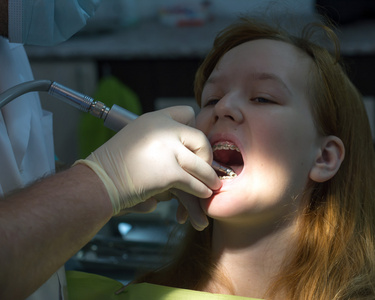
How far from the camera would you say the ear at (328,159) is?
51.3 inches

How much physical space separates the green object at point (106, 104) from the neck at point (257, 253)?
62.3 inches

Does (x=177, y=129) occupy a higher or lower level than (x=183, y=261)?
higher

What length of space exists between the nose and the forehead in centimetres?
8

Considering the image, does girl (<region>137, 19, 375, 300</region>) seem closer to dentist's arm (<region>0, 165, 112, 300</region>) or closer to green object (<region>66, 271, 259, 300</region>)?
green object (<region>66, 271, 259, 300</region>)

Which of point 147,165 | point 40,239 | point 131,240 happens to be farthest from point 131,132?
point 131,240

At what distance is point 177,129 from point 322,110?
16.1 inches

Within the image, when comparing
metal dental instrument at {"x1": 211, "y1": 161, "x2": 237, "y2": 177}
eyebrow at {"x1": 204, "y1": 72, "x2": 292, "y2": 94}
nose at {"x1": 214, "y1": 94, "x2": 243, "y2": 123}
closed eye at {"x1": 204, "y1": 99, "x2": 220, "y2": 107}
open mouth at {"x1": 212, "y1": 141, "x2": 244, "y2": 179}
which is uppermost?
eyebrow at {"x1": 204, "y1": 72, "x2": 292, "y2": 94}

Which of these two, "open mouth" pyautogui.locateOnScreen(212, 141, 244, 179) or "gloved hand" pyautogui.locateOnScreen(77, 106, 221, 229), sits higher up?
"gloved hand" pyautogui.locateOnScreen(77, 106, 221, 229)

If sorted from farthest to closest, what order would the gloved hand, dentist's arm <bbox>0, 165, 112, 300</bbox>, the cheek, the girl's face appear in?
1. the cheek
2. the girl's face
3. the gloved hand
4. dentist's arm <bbox>0, 165, 112, 300</bbox>

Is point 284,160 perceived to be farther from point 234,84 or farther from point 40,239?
point 40,239

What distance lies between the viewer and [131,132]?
1137 millimetres

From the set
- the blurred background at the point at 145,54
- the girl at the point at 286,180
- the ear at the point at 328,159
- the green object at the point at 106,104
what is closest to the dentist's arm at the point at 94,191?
the girl at the point at 286,180

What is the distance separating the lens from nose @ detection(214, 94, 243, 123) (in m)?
1.26

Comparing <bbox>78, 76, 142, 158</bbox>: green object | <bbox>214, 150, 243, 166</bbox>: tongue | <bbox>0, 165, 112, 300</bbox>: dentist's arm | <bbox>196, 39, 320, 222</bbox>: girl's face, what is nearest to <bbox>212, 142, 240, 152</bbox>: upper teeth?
<bbox>196, 39, 320, 222</bbox>: girl's face
